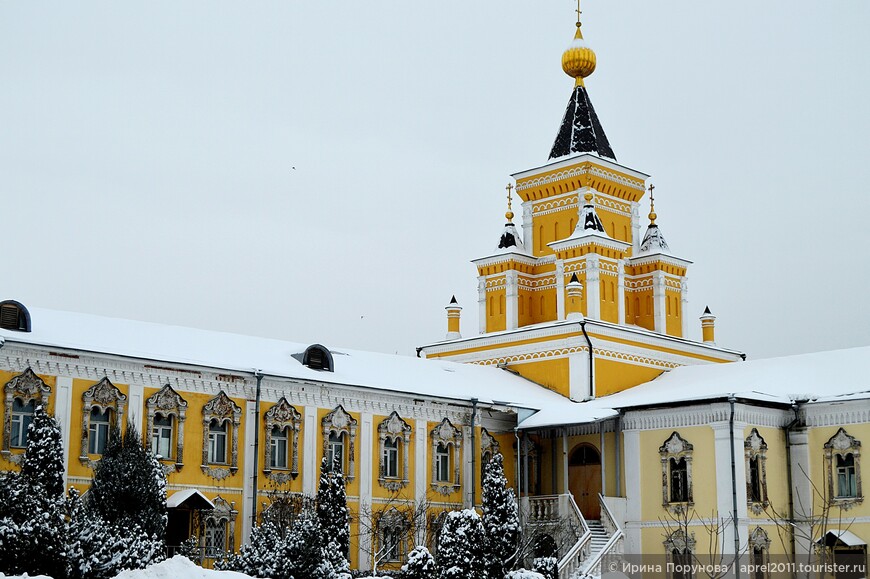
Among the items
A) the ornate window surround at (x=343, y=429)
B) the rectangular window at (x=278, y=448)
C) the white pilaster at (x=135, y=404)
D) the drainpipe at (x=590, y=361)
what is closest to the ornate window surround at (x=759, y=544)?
the drainpipe at (x=590, y=361)

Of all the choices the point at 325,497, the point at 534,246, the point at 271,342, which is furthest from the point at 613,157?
the point at 325,497

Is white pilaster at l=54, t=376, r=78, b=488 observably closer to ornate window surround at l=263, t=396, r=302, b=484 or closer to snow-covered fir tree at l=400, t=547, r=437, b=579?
ornate window surround at l=263, t=396, r=302, b=484

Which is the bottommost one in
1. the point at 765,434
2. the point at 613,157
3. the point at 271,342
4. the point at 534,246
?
the point at 765,434

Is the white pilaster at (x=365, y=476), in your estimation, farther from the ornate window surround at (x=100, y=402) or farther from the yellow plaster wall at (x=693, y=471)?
the yellow plaster wall at (x=693, y=471)

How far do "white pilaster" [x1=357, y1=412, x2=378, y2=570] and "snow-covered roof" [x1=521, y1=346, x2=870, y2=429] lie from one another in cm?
454

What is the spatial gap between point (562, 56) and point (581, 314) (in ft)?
32.9

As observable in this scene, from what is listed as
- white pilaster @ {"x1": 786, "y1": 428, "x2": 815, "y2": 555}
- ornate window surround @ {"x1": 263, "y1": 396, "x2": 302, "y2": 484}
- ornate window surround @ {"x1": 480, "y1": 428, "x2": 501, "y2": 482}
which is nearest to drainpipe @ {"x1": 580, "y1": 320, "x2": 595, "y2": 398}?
ornate window surround @ {"x1": 480, "y1": 428, "x2": 501, "y2": 482}

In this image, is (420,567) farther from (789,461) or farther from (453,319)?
(453,319)

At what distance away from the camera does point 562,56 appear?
41.8 m

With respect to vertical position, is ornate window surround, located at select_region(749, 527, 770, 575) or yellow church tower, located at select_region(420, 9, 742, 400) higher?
yellow church tower, located at select_region(420, 9, 742, 400)

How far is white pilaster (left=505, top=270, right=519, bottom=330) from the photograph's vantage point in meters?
39.3

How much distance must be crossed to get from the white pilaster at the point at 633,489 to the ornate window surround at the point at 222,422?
10.2 m

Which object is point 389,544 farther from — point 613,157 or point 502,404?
point 613,157

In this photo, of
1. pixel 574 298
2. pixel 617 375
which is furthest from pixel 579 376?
pixel 574 298
